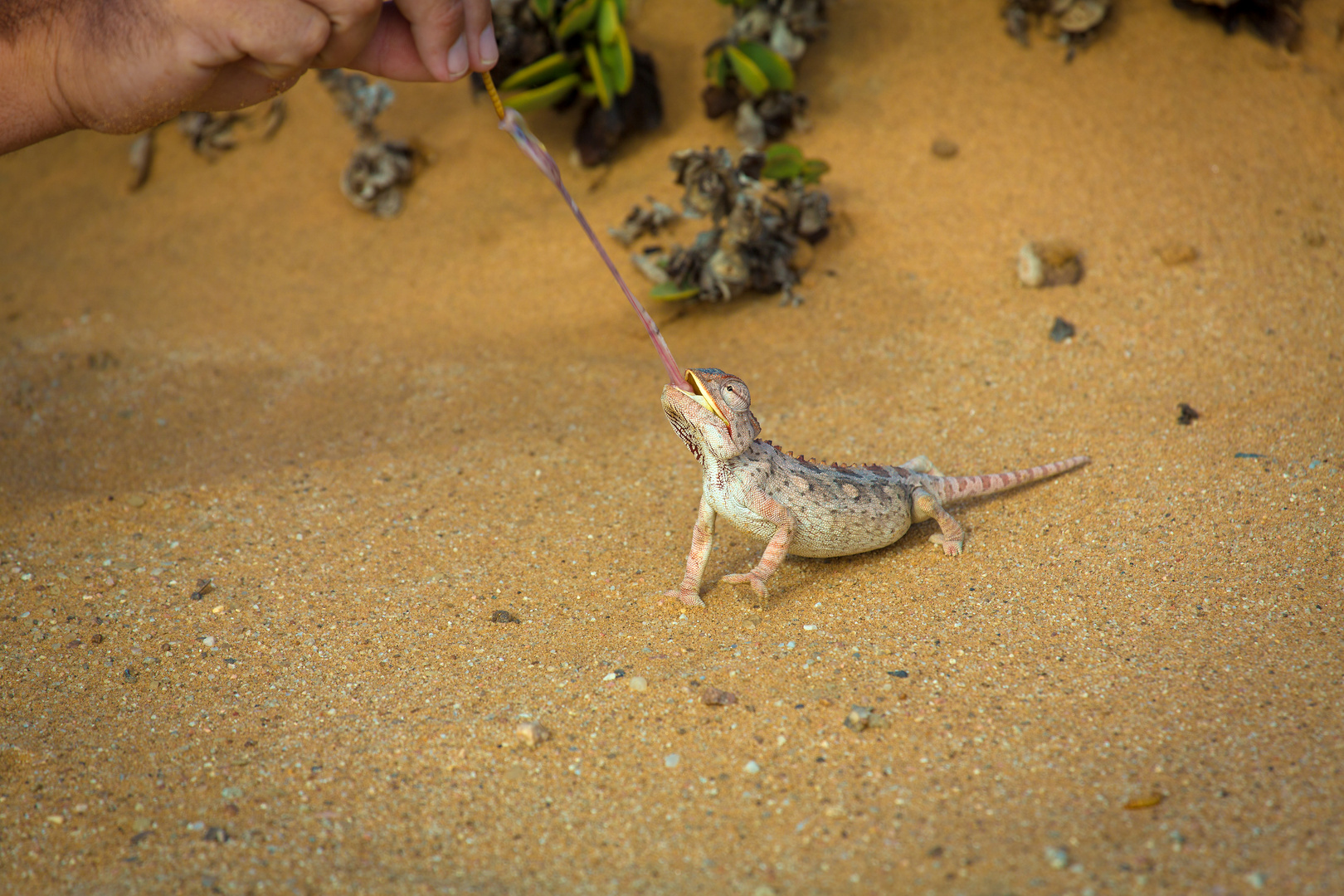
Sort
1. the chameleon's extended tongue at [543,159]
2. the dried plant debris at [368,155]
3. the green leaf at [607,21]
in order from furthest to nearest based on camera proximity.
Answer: the dried plant debris at [368,155], the green leaf at [607,21], the chameleon's extended tongue at [543,159]

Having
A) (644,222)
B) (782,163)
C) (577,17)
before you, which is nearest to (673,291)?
(644,222)

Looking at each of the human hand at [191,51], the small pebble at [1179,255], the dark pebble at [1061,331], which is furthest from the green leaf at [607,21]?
the small pebble at [1179,255]

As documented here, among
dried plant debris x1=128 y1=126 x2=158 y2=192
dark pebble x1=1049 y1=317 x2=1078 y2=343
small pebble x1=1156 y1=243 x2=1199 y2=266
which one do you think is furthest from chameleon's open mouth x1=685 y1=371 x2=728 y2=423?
dried plant debris x1=128 y1=126 x2=158 y2=192

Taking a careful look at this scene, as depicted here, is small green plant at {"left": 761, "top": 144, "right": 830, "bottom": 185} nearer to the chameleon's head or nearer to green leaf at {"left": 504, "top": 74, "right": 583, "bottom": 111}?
green leaf at {"left": 504, "top": 74, "right": 583, "bottom": 111}

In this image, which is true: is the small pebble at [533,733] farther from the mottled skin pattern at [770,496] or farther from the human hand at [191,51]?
the human hand at [191,51]

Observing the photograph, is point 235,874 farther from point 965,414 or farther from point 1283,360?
point 1283,360
